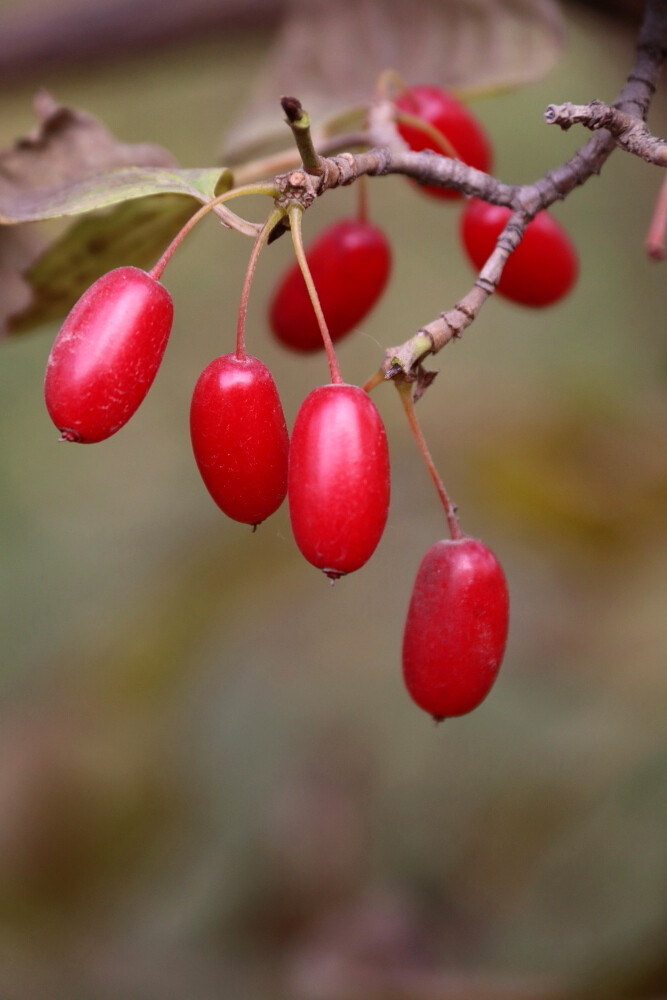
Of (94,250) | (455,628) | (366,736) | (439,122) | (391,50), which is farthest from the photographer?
(366,736)

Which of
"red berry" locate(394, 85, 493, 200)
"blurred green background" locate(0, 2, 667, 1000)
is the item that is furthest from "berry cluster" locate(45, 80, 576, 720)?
"blurred green background" locate(0, 2, 667, 1000)

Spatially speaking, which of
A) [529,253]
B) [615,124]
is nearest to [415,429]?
[615,124]

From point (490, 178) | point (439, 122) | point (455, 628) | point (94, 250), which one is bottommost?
point (455, 628)

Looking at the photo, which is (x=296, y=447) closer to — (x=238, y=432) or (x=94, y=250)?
(x=238, y=432)

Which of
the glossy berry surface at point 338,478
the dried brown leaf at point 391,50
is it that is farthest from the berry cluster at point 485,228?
the glossy berry surface at point 338,478

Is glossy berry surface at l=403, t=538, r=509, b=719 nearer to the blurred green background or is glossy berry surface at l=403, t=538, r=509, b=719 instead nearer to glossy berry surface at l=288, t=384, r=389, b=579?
glossy berry surface at l=288, t=384, r=389, b=579

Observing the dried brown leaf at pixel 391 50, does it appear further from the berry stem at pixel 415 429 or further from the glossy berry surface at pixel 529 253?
the berry stem at pixel 415 429

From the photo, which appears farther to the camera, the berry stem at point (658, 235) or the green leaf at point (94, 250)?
the green leaf at point (94, 250)
